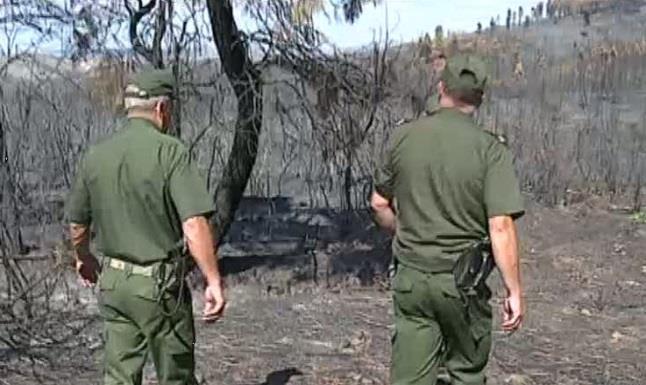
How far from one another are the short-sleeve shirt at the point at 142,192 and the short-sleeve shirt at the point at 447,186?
854 millimetres

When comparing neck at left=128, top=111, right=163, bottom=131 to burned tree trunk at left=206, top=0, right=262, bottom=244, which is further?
burned tree trunk at left=206, top=0, right=262, bottom=244

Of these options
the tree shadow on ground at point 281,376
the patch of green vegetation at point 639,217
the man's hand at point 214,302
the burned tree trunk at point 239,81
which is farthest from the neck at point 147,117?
the patch of green vegetation at point 639,217

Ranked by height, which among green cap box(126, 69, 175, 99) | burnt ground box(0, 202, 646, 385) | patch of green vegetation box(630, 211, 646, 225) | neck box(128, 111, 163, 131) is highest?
green cap box(126, 69, 175, 99)

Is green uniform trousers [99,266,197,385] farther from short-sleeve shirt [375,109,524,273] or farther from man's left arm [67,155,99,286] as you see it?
short-sleeve shirt [375,109,524,273]

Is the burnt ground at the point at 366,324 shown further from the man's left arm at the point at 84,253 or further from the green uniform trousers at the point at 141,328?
the green uniform trousers at the point at 141,328

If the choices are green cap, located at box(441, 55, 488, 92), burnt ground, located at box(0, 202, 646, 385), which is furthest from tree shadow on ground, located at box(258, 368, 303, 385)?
green cap, located at box(441, 55, 488, 92)

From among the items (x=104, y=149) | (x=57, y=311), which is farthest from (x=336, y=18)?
(x=104, y=149)

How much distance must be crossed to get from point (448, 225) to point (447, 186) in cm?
16

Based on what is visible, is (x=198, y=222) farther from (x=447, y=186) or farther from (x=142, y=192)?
(x=447, y=186)

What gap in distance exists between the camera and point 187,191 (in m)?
4.62

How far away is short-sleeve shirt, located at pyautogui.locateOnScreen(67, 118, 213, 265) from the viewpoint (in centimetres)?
465

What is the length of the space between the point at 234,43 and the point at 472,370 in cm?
456

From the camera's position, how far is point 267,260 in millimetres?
10109

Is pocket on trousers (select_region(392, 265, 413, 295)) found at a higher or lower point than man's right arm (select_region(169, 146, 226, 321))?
lower
